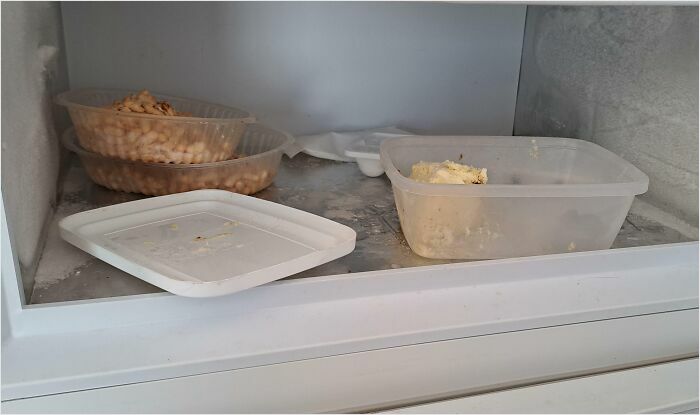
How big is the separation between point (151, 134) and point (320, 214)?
251 mm

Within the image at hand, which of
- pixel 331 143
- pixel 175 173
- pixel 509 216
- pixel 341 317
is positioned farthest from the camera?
pixel 331 143

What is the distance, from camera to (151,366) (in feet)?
1.80

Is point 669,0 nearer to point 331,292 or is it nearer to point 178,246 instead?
point 331,292

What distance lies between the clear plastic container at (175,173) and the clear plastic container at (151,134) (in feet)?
0.04

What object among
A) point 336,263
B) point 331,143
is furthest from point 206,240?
point 331,143

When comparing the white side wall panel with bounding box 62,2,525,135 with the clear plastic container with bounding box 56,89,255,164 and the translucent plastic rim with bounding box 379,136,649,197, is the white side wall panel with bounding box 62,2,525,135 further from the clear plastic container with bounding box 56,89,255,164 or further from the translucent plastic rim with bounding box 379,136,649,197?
the translucent plastic rim with bounding box 379,136,649,197

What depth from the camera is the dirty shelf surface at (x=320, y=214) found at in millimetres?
626

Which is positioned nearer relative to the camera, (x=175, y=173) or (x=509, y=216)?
(x=509, y=216)

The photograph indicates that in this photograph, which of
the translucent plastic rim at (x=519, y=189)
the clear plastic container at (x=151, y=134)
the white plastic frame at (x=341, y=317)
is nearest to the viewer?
the white plastic frame at (x=341, y=317)

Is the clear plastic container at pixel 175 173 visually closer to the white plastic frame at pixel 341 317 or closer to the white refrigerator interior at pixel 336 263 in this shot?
the white refrigerator interior at pixel 336 263

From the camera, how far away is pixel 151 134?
822 millimetres

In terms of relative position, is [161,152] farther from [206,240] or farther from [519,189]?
[519,189]

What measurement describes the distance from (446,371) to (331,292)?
0.49ft

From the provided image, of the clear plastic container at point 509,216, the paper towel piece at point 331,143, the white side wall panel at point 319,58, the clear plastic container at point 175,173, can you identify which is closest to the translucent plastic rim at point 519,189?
the clear plastic container at point 509,216
